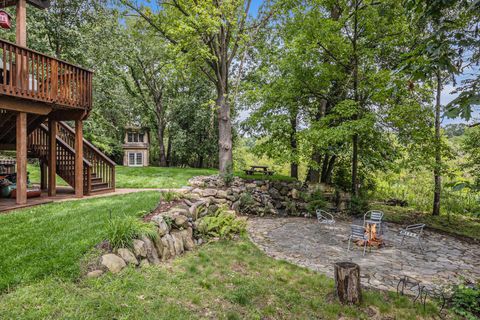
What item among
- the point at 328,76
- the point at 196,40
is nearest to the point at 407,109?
the point at 328,76

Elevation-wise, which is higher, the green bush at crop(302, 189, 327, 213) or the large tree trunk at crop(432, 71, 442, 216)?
the large tree trunk at crop(432, 71, 442, 216)

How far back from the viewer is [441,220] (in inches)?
387

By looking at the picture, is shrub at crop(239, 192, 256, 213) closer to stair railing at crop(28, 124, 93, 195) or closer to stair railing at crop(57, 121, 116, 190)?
stair railing at crop(57, 121, 116, 190)

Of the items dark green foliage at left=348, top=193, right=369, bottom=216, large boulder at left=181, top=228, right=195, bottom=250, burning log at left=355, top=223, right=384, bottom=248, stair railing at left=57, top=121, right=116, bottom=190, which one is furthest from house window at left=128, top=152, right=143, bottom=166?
burning log at left=355, top=223, right=384, bottom=248

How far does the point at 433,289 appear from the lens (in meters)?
4.43

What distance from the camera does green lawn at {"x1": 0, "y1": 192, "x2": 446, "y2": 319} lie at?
10.0 feet

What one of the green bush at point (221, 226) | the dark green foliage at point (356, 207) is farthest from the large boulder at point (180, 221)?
the dark green foliage at point (356, 207)

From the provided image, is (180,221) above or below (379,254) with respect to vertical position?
above

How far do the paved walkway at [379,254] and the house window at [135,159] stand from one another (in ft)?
48.9

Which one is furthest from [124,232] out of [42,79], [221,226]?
[42,79]

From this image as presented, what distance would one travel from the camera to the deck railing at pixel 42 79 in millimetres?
5484

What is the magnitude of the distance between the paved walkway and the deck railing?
5770mm

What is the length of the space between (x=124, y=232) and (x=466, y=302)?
516cm

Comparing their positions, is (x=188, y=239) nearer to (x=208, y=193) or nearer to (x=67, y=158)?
(x=208, y=193)
